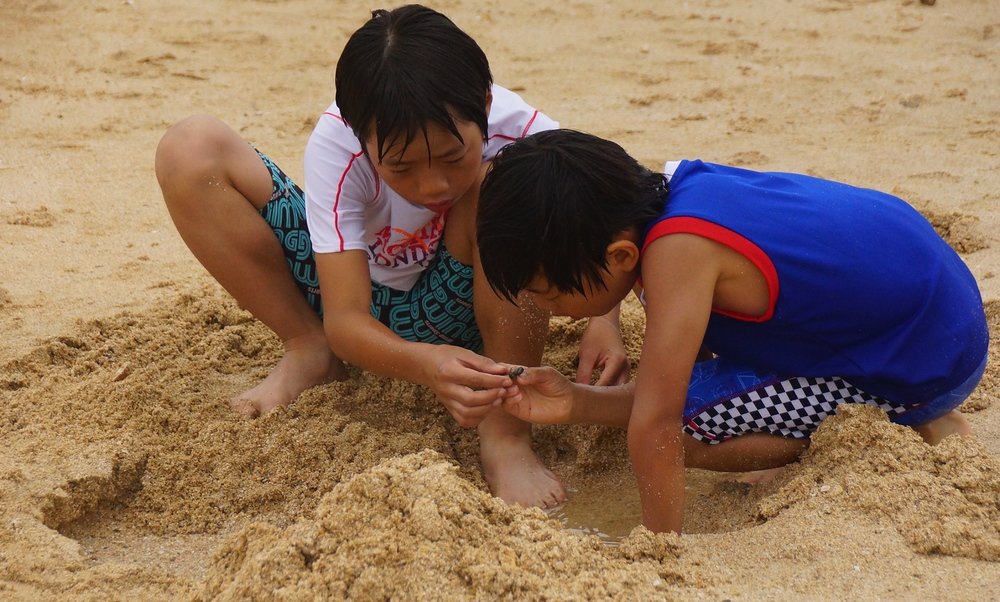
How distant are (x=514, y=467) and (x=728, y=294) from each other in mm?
711

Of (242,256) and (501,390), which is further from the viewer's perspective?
(242,256)

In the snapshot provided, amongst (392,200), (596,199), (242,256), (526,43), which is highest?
(596,199)

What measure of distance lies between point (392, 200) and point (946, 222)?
6.68ft

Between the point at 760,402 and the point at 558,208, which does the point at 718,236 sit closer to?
the point at 558,208

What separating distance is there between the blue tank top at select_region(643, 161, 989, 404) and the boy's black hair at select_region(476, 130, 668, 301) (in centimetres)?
8

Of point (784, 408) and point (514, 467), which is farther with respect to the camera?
point (514, 467)

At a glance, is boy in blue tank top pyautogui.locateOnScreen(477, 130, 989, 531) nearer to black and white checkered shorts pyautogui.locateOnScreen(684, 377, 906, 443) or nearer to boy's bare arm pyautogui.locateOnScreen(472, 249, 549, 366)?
black and white checkered shorts pyautogui.locateOnScreen(684, 377, 906, 443)

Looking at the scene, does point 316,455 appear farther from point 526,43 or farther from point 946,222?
point 526,43

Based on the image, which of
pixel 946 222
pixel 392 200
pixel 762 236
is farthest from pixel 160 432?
pixel 946 222

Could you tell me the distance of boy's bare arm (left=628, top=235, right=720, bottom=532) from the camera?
186 cm

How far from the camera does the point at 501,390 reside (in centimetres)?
207

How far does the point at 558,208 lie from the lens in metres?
1.85

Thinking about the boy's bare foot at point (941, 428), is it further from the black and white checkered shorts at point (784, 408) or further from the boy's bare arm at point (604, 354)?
the boy's bare arm at point (604, 354)

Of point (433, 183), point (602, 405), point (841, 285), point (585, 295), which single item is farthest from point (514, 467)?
point (841, 285)
